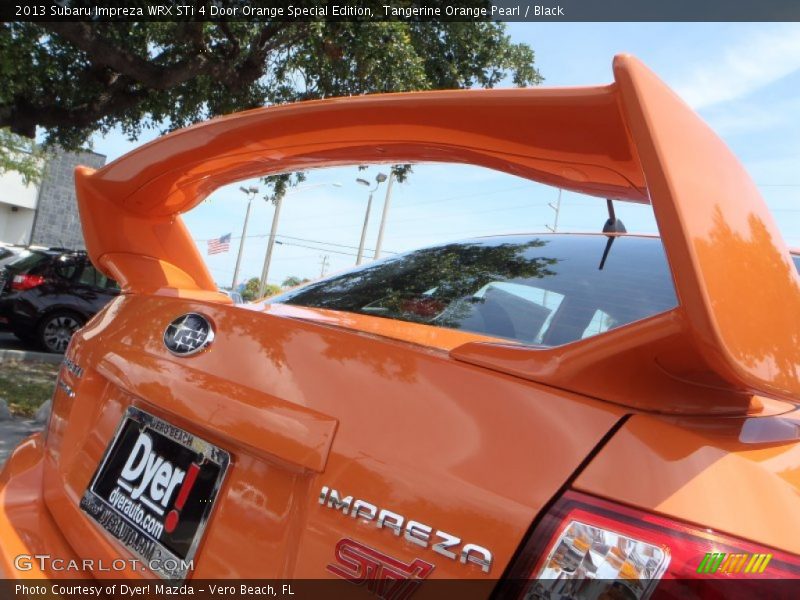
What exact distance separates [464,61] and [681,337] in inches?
300

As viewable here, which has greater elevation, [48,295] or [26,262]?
[26,262]

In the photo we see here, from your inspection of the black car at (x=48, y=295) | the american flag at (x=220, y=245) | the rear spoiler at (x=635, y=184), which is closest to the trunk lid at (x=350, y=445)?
the rear spoiler at (x=635, y=184)

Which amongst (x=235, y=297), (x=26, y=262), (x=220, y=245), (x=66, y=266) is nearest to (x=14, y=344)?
(x=26, y=262)

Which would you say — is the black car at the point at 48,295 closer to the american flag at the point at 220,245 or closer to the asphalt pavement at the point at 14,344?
the asphalt pavement at the point at 14,344

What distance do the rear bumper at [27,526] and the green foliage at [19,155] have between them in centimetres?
1840

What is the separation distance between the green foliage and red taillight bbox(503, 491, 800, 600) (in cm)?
1979

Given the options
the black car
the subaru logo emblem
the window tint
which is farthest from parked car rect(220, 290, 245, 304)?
the window tint

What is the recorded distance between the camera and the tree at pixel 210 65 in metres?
6.36

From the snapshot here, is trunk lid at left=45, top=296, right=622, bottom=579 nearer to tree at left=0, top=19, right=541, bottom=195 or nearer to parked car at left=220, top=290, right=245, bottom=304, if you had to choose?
parked car at left=220, top=290, right=245, bottom=304

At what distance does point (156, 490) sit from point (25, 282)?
9.19 metres

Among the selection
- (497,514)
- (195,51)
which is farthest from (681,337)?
(195,51)

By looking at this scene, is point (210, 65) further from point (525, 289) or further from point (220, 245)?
point (220, 245)

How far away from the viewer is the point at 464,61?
7965 mm

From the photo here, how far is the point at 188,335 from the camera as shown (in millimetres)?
1522
